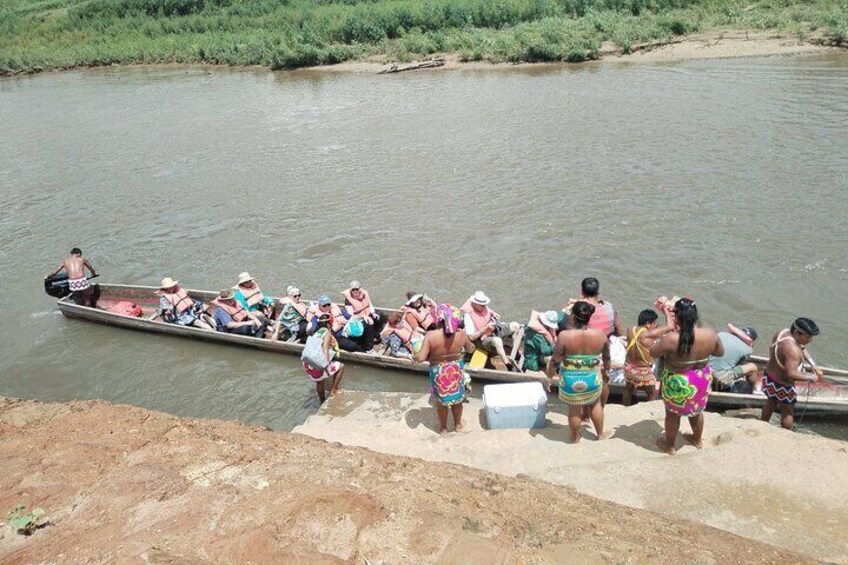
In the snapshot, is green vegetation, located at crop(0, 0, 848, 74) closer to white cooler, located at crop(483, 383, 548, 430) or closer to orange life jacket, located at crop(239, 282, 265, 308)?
orange life jacket, located at crop(239, 282, 265, 308)

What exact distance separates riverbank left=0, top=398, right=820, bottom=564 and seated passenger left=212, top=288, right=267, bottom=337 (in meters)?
3.88

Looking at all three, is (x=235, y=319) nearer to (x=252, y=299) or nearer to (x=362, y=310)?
(x=252, y=299)

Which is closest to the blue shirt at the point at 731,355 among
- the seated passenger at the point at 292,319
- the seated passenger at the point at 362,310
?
the seated passenger at the point at 362,310

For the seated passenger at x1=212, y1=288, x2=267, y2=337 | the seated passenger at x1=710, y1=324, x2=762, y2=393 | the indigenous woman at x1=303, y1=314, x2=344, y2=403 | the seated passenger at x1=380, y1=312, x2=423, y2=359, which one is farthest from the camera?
the seated passenger at x1=212, y1=288, x2=267, y2=337

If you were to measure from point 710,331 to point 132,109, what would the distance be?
32.3 metres

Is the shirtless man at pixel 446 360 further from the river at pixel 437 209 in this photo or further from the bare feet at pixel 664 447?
the river at pixel 437 209

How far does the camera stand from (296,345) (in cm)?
1011

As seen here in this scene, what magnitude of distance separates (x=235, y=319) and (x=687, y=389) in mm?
7306

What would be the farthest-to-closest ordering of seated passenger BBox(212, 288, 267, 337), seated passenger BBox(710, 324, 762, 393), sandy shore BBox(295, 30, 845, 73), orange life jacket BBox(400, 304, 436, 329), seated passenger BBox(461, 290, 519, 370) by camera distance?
sandy shore BBox(295, 30, 845, 73) → seated passenger BBox(212, 288, 267, 337) → orange life jacket BBox(400, 304, 436, 329) → seated passenger BBox(461, 290, 519, 370) → seated passenger BBox(710, 324, 762, 393)

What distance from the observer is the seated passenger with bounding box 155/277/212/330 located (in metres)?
11.2

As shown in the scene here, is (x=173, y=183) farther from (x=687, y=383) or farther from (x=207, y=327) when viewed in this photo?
(x=687, y=383)

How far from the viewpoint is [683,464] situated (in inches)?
238

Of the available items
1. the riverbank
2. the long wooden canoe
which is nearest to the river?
the long wooden canoe

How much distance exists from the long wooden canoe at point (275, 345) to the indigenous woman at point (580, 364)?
5.67 ft
